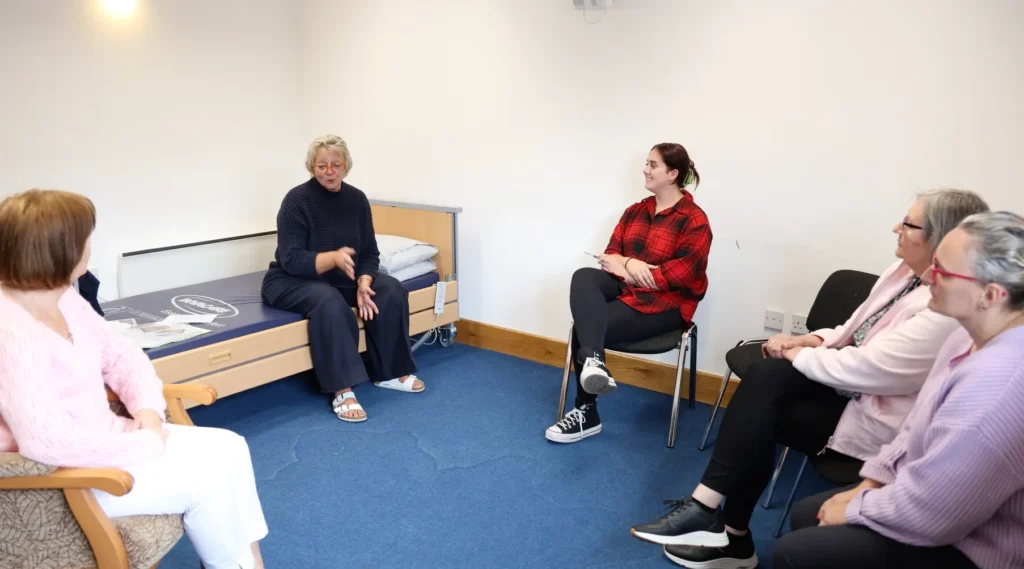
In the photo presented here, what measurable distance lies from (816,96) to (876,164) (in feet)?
1.10

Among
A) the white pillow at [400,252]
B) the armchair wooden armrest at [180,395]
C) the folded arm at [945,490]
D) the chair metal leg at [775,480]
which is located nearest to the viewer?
the folded arm at [945,490]

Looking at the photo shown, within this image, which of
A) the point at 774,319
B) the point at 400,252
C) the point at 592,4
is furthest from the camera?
the point at 400,252

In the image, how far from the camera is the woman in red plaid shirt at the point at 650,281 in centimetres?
267

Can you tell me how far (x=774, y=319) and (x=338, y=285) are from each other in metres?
1.88

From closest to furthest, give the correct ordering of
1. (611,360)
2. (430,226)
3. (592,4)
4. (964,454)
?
1. (964,454)
2. (592,4)
3. (611,360)
4. (430,226)

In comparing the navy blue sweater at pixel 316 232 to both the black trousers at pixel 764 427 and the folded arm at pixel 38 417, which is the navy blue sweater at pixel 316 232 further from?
the black trousers at pixel 764 427

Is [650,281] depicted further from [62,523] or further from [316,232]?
[62,523]

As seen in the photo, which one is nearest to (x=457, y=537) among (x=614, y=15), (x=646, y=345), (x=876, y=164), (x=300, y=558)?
(x=300, y=558)

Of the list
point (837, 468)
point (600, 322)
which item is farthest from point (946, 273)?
point (600, 322)

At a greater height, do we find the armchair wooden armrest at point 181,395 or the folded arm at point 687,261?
the folded arm at point 687,261

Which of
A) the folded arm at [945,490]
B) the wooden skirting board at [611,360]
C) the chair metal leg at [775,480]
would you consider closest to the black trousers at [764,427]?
the chair metal leg at [775,480]

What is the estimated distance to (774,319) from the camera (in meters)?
2.88

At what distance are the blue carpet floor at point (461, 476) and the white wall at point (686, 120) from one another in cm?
63

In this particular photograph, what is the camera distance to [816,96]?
262 centimetres
